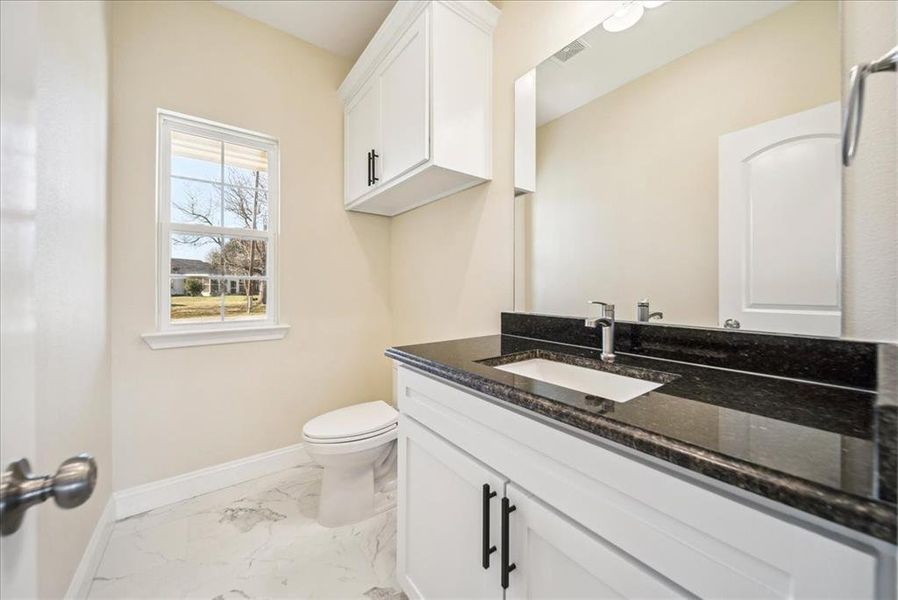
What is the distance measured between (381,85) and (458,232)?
892mm

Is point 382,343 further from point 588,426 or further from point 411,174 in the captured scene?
point 588,426

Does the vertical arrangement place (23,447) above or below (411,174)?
below

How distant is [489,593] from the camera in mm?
861

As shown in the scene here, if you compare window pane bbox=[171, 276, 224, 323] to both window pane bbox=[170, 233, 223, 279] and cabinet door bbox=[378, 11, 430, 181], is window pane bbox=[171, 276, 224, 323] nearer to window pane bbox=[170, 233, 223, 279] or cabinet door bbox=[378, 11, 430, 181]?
window pane bbox=[170, 233, 223, 279]

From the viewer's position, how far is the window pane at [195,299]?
6.34ft

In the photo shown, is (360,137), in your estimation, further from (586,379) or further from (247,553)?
(247,553)

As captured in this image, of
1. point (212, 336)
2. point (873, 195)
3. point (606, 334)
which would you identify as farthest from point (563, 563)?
point (212, 336)

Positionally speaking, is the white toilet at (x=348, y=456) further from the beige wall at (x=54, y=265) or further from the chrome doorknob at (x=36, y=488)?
the chrome doorknob at (x=36, y=488)

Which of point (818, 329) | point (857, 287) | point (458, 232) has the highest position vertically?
point (458, 232)

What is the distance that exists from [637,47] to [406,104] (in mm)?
989

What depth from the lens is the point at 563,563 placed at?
705mm

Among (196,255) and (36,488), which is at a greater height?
(196,255)

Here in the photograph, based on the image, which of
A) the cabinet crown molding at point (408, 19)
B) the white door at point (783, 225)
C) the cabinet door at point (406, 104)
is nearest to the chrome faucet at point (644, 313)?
the white door at point (783, 225)

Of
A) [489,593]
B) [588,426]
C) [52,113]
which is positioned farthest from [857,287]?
[52,113]
